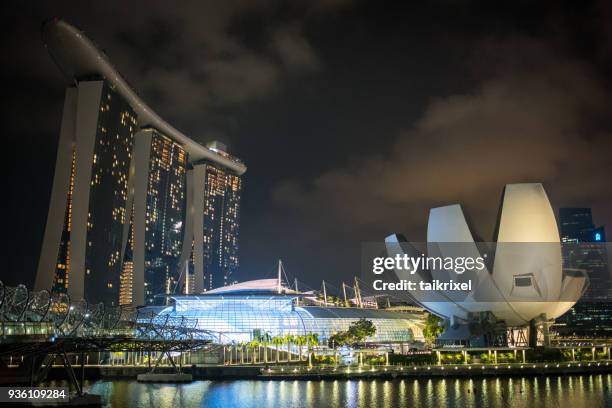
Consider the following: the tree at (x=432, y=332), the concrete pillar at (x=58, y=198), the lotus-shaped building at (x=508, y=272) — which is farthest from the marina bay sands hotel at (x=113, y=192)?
the lotus-shaped building at (x=508, y=272)

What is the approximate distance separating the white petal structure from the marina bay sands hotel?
141 ft

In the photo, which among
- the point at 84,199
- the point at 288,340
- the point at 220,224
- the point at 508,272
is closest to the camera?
the point at 508,272

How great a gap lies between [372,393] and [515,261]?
29357mm

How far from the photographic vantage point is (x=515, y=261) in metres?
66.4

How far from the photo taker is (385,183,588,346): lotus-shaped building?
65438 mm

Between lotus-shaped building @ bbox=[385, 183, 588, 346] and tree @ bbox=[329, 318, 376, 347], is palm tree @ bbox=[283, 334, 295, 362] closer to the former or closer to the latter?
tree @ bbox=[329, 318, 376, 347]

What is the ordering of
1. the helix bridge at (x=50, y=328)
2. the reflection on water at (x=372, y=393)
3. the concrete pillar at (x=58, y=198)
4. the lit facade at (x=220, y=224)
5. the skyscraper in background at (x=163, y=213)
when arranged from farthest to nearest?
the lit facade at (x=220, y=224), the skyscraper in background at (x=163, y=213), the concrete pillar at (x=58, y=198), the reflection on water at (x=372, y=393), the helix bridge at (x=50, y=328)

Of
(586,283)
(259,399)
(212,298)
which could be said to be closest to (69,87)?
(212,298)

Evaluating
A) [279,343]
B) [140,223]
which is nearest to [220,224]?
[140,223]

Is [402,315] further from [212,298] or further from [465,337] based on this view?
[212,298]

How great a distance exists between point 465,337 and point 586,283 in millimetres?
14154

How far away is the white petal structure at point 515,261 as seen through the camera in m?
65.3

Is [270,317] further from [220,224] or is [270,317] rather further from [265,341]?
[220,224]

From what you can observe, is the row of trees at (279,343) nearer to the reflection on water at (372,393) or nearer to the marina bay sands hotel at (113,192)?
the reflection on water at (372,393)
